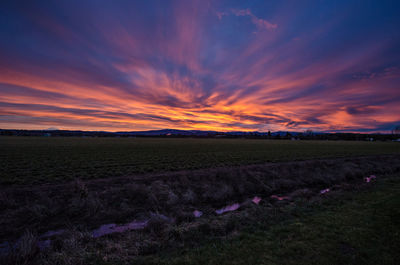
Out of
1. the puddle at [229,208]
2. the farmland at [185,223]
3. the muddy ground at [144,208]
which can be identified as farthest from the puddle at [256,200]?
the puddle at [229,208]

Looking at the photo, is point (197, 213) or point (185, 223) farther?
point (197, 213)

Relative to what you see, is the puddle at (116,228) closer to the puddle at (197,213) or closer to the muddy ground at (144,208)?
the muddy ground at (144,208)

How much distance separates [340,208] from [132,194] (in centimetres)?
1306

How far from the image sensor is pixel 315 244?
19.0 feet

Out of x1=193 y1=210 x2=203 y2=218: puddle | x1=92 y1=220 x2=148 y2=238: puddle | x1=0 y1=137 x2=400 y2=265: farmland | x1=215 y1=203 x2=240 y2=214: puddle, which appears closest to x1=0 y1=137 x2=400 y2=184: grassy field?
x1=0 y1=137 x2=400 y2=265: farmland

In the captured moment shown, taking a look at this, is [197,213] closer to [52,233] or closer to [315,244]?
[315,244]

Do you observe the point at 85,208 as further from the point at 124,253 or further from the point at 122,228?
the point at 124,253

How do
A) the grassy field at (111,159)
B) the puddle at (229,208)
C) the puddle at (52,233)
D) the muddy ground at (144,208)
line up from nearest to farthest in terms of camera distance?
the muddy ground at (144,208), the puddle at (52,233), the puddle at (229,208), the grassy field at (111,159)

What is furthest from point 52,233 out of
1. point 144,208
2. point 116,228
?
point 144,208

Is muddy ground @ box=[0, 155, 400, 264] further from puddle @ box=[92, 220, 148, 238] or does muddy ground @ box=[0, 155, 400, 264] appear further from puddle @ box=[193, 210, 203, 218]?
puddle @ box=[92, 220, 148, 238]

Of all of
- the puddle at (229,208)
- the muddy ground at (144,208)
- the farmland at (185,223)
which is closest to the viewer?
the farmland at (185,223)

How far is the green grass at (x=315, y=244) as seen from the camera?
508 centimetres

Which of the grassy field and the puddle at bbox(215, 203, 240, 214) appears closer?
the puddle at bbox(215, 203, 240, 214)

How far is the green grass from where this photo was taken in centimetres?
508
